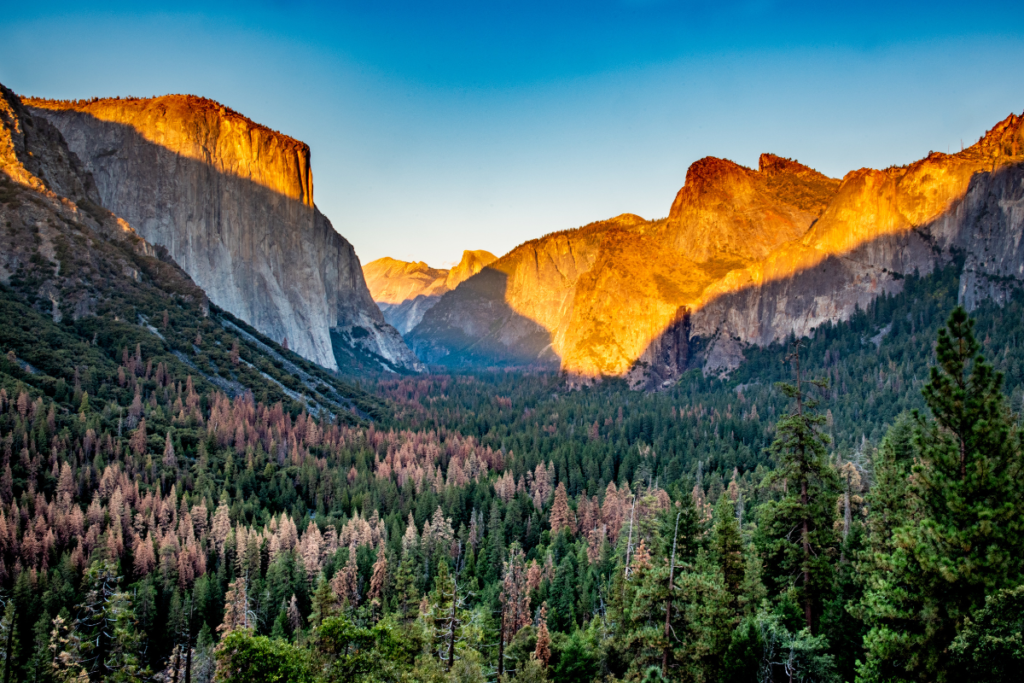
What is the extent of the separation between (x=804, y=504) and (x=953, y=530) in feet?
30.3

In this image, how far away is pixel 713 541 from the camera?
96.2 ft

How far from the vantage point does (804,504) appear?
2416 centimetres

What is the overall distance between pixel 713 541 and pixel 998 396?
52.7 feet

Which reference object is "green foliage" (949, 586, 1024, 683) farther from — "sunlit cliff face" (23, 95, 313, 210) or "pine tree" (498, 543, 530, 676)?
"sunlit cliff face" (23, 95, 313, 210)

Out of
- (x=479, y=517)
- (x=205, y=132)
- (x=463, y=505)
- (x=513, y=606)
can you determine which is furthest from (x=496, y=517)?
(x=205, y=132)

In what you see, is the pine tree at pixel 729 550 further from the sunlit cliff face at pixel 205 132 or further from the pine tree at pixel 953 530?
the sunlit cliff face at pixel 205 132

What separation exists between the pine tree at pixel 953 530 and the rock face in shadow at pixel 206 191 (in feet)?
529

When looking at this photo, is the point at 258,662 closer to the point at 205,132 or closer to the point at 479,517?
the point at 479,517

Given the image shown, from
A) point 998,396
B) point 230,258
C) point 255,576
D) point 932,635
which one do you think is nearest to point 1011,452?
point 998,396

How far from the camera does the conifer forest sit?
16047 millimetres

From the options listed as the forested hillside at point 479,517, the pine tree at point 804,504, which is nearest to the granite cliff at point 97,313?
the forested hillside at point 479,517

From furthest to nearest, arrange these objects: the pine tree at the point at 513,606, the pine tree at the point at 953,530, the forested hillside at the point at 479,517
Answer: the pine tree at the point at 513,606
the forested hillside at the point at 479,517
the pine tree at the point at 953,530

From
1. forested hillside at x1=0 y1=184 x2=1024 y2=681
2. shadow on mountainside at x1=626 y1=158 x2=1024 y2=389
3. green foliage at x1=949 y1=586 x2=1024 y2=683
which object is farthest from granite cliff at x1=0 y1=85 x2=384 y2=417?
shadow on mountainside at x1=626 y1=158 x2=1024 y2=389

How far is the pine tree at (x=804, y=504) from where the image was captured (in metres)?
23.7
